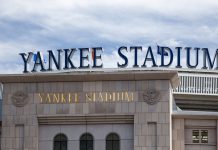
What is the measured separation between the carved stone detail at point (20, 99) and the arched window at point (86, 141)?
506 centimetres

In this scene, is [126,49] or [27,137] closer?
[27,137]

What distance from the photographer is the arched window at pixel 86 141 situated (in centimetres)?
5862

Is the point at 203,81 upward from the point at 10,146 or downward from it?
upward

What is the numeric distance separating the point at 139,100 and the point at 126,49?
870 cm

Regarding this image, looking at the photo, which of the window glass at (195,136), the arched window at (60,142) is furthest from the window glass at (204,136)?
the arched window at (60,142)

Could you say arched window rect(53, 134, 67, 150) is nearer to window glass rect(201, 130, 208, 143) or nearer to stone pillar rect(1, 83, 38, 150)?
stone pillar rect(1, 83, 38, 150)

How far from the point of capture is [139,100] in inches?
2266

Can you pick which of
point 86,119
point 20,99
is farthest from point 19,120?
point 86,119

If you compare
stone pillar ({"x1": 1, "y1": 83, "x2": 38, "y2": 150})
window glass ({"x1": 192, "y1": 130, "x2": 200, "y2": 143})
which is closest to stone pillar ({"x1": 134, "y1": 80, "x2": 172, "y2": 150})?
window glass ({"x1": 192, "y1": 130, "x2": 200, "y2": 143})

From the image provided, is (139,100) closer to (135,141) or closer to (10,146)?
(135,141)

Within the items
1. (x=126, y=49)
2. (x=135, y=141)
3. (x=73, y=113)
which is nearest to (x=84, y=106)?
(x=73, y=113)

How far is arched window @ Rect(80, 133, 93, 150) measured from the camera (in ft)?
192

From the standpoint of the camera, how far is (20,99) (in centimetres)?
5906

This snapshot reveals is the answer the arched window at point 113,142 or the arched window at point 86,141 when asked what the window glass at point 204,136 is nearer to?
the arched window at point 113,142
